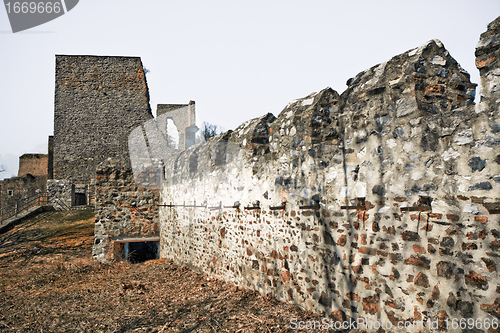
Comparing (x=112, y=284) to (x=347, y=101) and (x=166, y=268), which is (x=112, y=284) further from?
(x=347, y=101)

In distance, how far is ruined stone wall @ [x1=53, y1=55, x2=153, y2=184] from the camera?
68.6 feet

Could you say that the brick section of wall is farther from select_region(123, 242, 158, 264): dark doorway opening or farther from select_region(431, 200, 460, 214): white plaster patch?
select_region(431, 200, 460, 214): white plaster patch

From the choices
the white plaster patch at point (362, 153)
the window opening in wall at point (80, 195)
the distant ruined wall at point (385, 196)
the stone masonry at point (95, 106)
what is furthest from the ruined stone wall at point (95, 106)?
the white plaster patch at point (362, 153)

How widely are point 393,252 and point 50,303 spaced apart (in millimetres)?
6101

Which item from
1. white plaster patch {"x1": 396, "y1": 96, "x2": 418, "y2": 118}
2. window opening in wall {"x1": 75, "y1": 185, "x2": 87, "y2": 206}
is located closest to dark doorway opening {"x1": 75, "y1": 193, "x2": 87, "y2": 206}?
window opening in wall {"x1": 75, "y1": 185, "x2": 87, "y2": 206}

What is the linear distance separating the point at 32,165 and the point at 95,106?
42.5 feet

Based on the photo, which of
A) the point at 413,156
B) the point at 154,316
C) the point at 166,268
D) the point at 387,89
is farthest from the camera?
the point at 166,268

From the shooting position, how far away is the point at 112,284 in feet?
23.0

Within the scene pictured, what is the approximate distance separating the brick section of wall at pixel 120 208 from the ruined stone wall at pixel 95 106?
39.7 ft

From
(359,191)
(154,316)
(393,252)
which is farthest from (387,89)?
(154,316)

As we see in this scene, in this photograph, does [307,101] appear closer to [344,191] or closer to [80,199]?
[344,191]

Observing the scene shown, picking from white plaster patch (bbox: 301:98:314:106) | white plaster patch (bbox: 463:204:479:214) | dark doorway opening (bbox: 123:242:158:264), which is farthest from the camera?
dark doorway opening (bbox: 123:242:158:264)

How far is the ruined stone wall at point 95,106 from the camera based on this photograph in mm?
20906

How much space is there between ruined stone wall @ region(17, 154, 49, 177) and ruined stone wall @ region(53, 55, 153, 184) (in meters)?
10.6
